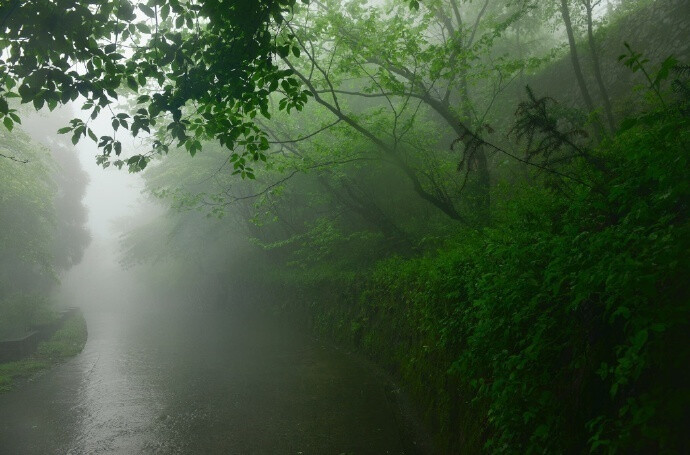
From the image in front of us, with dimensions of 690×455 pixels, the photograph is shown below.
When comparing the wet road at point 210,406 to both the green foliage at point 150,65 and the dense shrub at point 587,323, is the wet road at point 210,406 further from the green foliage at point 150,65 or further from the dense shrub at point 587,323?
the green foliage at point 150,65

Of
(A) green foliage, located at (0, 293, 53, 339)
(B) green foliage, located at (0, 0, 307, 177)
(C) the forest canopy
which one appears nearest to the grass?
(A) green foliage, located at (0, 293, 53, 339)

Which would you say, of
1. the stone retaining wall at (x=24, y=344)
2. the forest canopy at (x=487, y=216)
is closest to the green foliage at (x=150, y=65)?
the forest canopy at (x=487, y=216)

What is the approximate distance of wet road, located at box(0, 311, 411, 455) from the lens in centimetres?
684

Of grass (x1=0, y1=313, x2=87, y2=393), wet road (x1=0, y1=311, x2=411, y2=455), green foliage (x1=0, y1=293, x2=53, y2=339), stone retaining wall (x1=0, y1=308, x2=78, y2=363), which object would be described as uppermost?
green foliage (x1=0, y1=293, x2=53, y2=339)

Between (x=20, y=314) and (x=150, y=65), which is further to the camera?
(x=20, y=314)

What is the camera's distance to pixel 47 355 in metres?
15.6

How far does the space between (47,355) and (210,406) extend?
10573 millimetres

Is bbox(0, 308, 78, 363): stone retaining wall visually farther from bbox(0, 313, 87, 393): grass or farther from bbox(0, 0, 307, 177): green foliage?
bbox(0, 0, 307, 177): green foliage

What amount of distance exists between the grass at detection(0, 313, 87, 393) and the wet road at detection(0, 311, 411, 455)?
1.63ft

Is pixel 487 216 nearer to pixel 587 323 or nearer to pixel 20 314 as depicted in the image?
pixel 587 323

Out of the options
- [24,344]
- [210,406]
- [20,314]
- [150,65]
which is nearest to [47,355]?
[24,344]

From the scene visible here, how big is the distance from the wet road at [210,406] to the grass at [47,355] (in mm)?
496

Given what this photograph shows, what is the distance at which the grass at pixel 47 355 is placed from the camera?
12334mm

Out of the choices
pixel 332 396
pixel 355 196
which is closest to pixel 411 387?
pixel 332 396
